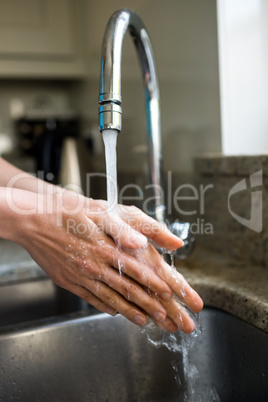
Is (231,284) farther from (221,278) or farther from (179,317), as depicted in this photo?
(179,317)

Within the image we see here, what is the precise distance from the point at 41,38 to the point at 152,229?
147 centimetres

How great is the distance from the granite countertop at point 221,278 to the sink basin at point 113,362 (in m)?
0.02

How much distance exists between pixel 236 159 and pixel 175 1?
1.42ft

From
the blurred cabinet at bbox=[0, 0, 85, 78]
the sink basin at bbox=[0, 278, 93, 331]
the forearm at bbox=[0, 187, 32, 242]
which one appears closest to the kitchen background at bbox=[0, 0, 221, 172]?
the blurred cabinet at bbox=[0, 0, 85, 78]

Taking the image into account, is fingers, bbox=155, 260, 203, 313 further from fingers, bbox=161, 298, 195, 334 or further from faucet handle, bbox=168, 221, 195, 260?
faucet handle, bbox=168, 221, 195, 260

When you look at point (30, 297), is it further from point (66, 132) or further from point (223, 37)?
point (66, 132)

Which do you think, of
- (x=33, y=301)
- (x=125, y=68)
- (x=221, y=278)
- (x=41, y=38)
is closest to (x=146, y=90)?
(x=221, y=278)

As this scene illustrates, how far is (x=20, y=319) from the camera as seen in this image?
2.71ft

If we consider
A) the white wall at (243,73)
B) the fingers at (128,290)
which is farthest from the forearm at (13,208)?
the white wall at (243,73)

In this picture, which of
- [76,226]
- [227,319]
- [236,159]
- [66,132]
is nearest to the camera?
[76,226]

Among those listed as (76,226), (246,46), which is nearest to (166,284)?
(76,226)

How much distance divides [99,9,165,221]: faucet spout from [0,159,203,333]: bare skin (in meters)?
0.10

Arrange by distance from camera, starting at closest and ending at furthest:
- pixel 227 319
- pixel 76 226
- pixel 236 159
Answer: pixel 76 226 < pixel 227 319 < pixel 236 159

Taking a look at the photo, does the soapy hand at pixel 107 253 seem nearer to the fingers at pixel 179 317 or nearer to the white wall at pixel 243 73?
the fingers at pixel 179 317
